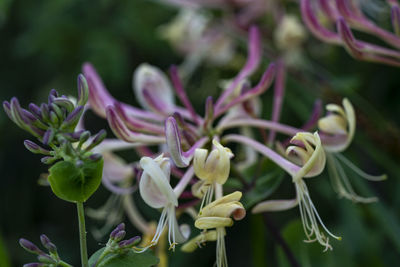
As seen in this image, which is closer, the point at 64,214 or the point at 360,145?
the point at 360,145

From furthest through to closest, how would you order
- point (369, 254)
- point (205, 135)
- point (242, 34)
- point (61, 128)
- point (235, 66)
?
point (235, 66)
point (242, 34)
point (369, 254)
point (205, 135)
point (61, 128)

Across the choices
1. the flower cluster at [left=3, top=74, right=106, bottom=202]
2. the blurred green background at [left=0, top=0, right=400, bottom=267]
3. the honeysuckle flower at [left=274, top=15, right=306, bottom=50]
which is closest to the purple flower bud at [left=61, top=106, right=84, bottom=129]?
the flower cluster at [left=3, top=74, right=106, bottom=202]

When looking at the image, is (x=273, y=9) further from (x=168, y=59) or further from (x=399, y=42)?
(x=399, y=42)

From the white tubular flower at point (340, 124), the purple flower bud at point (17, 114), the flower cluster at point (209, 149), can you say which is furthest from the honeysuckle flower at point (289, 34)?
the purple flower bud at point (17, 114)

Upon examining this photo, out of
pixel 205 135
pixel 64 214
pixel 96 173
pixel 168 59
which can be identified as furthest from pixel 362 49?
pixel 64 214

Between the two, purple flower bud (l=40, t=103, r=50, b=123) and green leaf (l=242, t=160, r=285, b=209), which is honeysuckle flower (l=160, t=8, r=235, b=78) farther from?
purple flower bud (l=40, t=103, r=50, b=123)

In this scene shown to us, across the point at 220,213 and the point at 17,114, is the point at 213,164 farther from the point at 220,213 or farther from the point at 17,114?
the point at 17,114
